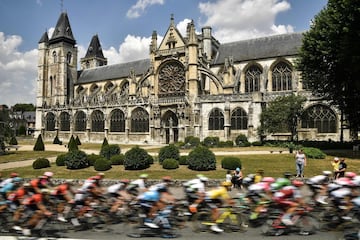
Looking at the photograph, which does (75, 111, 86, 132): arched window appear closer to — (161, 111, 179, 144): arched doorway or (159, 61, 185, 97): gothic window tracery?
(159, 61, 185, 97): gothic window tracery

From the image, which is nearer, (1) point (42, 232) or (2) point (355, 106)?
(1) point (42, 232)

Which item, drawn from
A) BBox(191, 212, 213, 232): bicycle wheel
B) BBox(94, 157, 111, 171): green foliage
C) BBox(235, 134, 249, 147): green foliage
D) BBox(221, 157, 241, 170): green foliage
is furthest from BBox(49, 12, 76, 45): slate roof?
BBox(191, 212, 213, 232): bicycle wheel

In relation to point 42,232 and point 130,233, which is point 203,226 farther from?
point 42,232

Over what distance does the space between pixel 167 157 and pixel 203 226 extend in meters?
12.3

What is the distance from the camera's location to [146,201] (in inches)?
309

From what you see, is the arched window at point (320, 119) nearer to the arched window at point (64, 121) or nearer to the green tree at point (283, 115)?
the green tree at point (283, 115)

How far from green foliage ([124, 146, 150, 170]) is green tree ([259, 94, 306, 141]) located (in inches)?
682

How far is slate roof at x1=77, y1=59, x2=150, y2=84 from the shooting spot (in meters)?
58.2

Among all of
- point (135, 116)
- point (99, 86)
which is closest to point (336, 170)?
point (135, 116)

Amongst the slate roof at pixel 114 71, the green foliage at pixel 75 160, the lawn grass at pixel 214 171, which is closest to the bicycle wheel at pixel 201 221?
the lawn grass at pixel 214 171

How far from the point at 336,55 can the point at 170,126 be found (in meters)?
25.5

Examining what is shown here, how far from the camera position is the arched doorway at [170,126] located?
43.4 m

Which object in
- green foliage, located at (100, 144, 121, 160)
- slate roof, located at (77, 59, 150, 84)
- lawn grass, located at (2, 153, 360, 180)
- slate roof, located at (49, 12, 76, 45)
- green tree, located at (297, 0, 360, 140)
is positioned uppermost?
slate roof, located at (49, 12, 76, 45)

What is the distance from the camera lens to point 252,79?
44688mm
